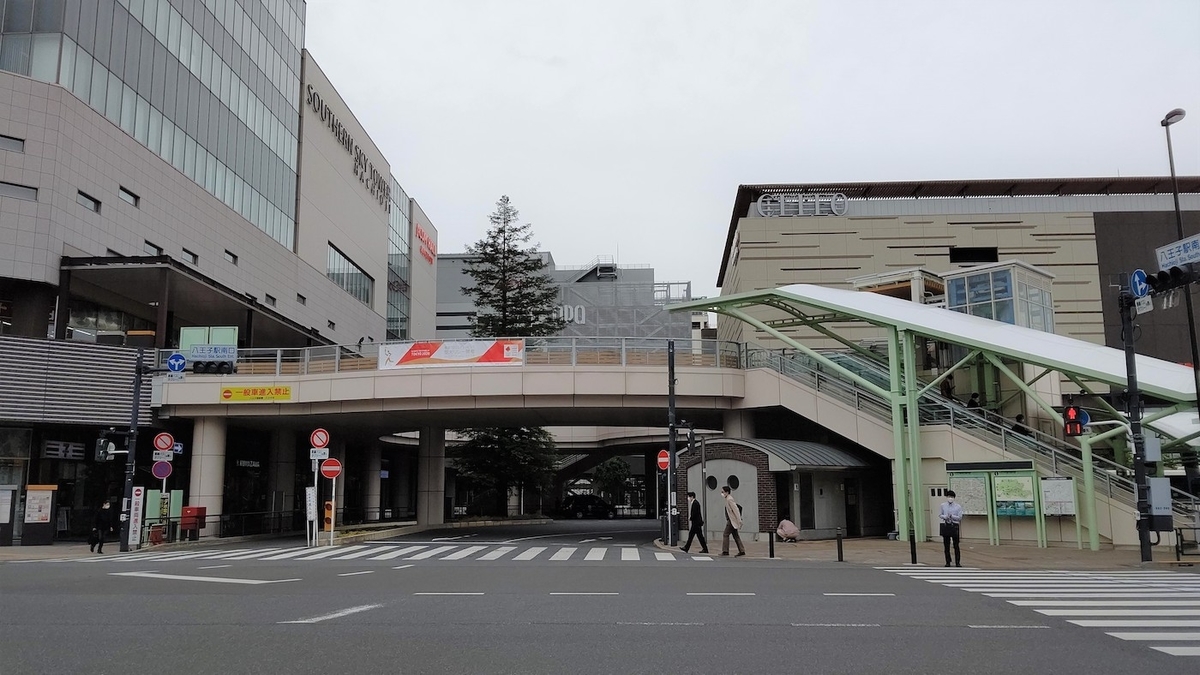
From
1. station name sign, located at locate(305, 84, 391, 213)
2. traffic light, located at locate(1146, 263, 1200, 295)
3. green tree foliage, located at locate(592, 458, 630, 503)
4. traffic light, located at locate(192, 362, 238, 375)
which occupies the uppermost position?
station name sign, located at locate(305, 84, 391, 213)

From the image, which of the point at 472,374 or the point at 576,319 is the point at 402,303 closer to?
the point at 576,319

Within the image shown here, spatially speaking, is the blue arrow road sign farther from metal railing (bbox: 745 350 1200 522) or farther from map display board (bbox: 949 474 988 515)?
map display board (bbox: 949 474 988 515)

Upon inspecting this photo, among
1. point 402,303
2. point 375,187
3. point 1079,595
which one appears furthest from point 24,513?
point 402,303

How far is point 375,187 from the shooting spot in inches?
2506

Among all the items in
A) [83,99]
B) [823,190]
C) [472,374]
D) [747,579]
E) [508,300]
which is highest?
[823,190]

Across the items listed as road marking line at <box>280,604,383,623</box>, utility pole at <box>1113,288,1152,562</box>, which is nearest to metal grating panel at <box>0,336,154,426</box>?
road marking line at <box>280,604,383,623</box>

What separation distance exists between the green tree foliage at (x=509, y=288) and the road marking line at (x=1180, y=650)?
42.9 meters

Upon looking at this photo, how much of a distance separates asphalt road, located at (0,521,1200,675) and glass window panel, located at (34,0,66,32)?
23.7 m

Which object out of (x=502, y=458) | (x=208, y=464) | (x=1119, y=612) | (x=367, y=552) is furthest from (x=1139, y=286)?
(x=502, y=458)

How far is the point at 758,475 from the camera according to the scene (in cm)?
2716

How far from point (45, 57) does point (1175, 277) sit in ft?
116

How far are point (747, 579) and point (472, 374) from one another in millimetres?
17559

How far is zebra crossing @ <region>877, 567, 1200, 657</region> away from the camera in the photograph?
9469 millimetres

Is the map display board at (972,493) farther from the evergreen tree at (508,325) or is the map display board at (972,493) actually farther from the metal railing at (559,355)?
the evergreen tree at (508,325)
